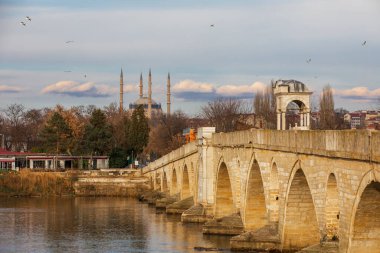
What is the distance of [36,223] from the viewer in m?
53.8

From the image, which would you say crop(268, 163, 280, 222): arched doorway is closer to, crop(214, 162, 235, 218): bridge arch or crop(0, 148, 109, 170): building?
crop(214, 162, 235, 218): bridge arch

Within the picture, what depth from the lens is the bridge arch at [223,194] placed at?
48750 millimetres

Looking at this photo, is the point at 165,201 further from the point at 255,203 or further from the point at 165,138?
the point at 165,138

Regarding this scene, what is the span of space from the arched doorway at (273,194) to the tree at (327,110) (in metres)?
50.4

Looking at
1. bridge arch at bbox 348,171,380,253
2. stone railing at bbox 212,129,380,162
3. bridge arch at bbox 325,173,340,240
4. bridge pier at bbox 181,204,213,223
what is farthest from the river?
bridge arch at bbox 348,171,380,253

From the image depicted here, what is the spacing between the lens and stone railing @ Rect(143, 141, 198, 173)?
59156 mm

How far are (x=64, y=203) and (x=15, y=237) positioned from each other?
25716 mm

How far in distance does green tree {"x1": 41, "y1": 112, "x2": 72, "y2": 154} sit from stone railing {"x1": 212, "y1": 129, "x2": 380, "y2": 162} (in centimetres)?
6328

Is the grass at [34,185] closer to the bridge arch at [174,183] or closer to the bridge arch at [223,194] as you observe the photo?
the bridge arch at [174,183]

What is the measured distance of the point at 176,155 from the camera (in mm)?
69312

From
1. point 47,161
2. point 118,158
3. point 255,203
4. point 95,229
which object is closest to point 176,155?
Result: point 95,229

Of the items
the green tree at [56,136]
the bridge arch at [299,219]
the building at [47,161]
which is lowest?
the bridge arch at [299,219]

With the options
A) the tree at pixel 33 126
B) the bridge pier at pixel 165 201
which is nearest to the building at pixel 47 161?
the tree at pixel 33 126

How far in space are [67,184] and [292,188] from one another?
52188mm
